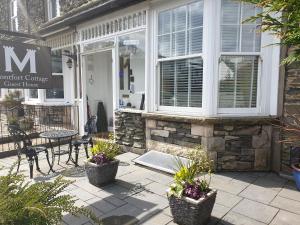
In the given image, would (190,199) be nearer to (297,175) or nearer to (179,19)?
(297,175)

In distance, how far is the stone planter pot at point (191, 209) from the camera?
8.86ft

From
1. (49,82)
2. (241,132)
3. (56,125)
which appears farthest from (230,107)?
(56,125)

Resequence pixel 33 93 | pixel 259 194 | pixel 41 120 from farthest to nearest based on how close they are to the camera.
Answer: pixel 33 93 → pixel 41 120 → pixel 259 194

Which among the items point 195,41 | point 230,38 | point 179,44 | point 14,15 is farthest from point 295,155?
point 14,15

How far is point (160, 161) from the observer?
488 centimetres

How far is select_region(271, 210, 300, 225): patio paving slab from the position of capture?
291 cm

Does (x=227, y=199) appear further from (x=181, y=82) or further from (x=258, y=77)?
(x=181, y=82)

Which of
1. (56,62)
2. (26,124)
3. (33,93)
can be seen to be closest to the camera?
(26,124)

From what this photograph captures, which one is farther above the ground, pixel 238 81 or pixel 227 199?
pixel 238 81

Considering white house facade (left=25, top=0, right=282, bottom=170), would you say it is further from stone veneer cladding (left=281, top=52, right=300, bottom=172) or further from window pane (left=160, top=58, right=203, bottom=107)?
stone veneer cladding (left=281, top=52, right=300, bottom=172)

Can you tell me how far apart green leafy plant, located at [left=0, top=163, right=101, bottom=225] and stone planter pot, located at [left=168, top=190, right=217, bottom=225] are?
50.1 inches

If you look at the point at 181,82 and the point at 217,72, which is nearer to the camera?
the point at 217,72

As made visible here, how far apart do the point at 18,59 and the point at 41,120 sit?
13.5 ft

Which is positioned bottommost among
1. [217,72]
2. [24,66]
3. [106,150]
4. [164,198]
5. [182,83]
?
[164,198]
